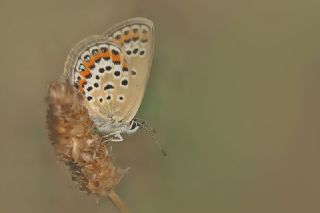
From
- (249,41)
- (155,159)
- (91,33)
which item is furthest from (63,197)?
(249,41)

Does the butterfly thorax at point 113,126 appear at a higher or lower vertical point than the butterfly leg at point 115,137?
higher

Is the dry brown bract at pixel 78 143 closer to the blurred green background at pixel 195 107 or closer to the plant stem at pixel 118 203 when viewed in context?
the plant stem at pixel 118 203

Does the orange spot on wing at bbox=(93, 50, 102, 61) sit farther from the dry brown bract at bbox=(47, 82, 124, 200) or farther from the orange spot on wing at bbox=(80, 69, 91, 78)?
the dry brown bract at bbox=(47, 82, 124, 200)

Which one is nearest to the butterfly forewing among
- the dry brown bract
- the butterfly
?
the butterfly

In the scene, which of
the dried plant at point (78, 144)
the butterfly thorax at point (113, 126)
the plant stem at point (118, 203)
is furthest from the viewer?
the butterfly thorax at point (113, 126)

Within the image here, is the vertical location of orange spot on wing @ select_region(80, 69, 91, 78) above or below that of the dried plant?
above

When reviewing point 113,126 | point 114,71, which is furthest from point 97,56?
point 113,126

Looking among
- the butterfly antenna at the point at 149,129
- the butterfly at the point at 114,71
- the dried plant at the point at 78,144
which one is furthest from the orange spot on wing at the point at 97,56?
the dried plant at the point at 78,144
